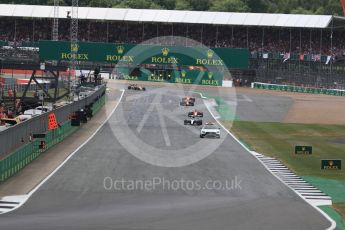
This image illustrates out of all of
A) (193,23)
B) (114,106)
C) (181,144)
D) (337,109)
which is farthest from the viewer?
(193,23)

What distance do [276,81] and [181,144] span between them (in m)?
97.7

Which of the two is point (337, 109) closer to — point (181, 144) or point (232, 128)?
point (232, 128)

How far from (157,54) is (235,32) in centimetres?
2612

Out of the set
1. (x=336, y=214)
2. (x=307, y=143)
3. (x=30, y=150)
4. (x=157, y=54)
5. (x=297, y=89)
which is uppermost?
(x=157, y=54)

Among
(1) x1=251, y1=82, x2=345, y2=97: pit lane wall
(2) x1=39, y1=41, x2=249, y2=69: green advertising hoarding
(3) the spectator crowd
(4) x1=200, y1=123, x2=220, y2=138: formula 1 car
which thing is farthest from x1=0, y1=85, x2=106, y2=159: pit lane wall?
(3) the spectator crowd

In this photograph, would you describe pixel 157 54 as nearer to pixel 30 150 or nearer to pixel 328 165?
pixel 328 165

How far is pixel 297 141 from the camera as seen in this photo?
64.6 m

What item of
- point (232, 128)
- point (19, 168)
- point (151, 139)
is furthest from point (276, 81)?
point (19, 168)

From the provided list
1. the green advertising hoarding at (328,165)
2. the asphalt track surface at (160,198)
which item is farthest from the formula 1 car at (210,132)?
the green advertising hoarding at (328,165)

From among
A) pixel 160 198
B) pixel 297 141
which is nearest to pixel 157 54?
pixel 297 141

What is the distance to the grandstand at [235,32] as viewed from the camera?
5886 inches

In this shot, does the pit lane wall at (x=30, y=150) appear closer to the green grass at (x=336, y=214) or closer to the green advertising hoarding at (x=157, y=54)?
the green grass at (x=336, y=214)

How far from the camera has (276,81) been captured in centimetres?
15238

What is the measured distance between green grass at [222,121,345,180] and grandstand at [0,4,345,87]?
6969 cm
